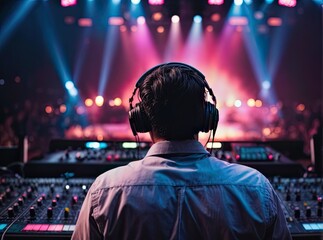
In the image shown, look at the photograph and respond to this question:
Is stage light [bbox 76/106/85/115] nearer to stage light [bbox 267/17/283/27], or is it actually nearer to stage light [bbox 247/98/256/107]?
stage light [bbox 247/98/256/107]

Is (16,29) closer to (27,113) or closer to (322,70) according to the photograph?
(27,113)

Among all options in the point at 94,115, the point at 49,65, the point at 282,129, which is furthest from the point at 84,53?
the point at 282,129

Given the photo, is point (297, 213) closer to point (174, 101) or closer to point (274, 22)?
point (174, 101)

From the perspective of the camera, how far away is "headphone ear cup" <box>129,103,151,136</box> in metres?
1.05

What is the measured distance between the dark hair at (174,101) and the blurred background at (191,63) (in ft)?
25.5

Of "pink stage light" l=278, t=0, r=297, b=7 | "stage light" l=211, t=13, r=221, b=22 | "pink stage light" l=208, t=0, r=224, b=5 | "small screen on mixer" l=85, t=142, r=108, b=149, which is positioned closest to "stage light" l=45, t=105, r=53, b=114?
"stage light" l=211, t=13, r=221, b=22

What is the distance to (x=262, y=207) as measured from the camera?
2.95 ft

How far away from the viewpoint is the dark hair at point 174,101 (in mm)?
907

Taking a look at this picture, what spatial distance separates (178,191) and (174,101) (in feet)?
0.82

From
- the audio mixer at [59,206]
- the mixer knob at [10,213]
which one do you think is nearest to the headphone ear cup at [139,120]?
the audio mixer at [59,206]

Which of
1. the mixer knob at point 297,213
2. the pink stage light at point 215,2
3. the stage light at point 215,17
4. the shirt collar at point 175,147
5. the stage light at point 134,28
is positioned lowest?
the mixer knob at point 297,213

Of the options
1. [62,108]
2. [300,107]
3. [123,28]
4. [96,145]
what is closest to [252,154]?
[96,145]

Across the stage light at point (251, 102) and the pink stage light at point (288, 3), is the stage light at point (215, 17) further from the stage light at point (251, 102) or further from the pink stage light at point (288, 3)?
the pink stage light at point (288, 3)

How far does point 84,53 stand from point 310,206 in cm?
895
